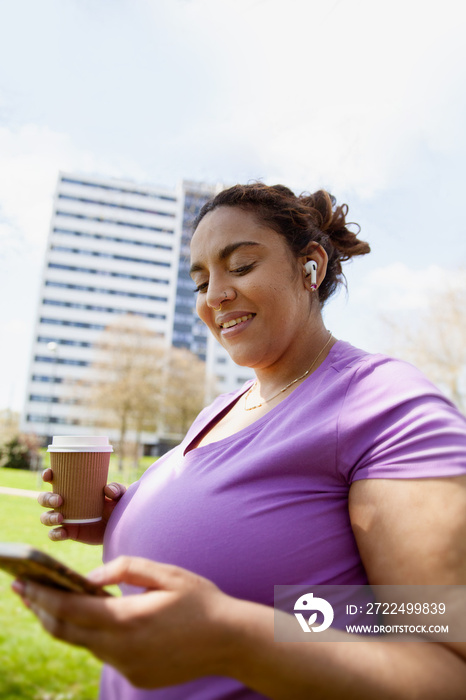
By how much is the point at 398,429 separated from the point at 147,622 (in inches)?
22.5

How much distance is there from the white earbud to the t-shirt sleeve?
50 cm

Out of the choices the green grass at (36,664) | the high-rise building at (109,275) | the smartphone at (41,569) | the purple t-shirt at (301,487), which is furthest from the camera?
the high-rise building at (109,275)

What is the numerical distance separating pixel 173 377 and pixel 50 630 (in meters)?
29.0

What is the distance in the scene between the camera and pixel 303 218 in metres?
1.53

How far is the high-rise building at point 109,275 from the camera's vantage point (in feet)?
190

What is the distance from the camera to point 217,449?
1.23 m

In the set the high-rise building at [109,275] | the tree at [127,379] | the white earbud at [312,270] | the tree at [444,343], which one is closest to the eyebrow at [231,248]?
the white earbud at [312,270]

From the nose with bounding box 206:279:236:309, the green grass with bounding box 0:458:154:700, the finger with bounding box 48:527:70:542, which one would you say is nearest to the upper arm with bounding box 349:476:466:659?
the nose with bounding box 206:279:236:309

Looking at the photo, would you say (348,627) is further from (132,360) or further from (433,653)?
(132,360)

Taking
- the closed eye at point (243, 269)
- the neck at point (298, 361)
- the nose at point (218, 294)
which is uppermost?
the closed eye at point (243, 269)

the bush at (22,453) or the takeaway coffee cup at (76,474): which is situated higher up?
the takeaway coffee cup at (76,474)

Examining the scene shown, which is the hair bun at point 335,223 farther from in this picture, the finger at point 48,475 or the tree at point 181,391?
the tree at point 181,391

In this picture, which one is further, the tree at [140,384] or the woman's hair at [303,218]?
the tree at [140,384]

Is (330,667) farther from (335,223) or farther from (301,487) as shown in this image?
(335,223)
